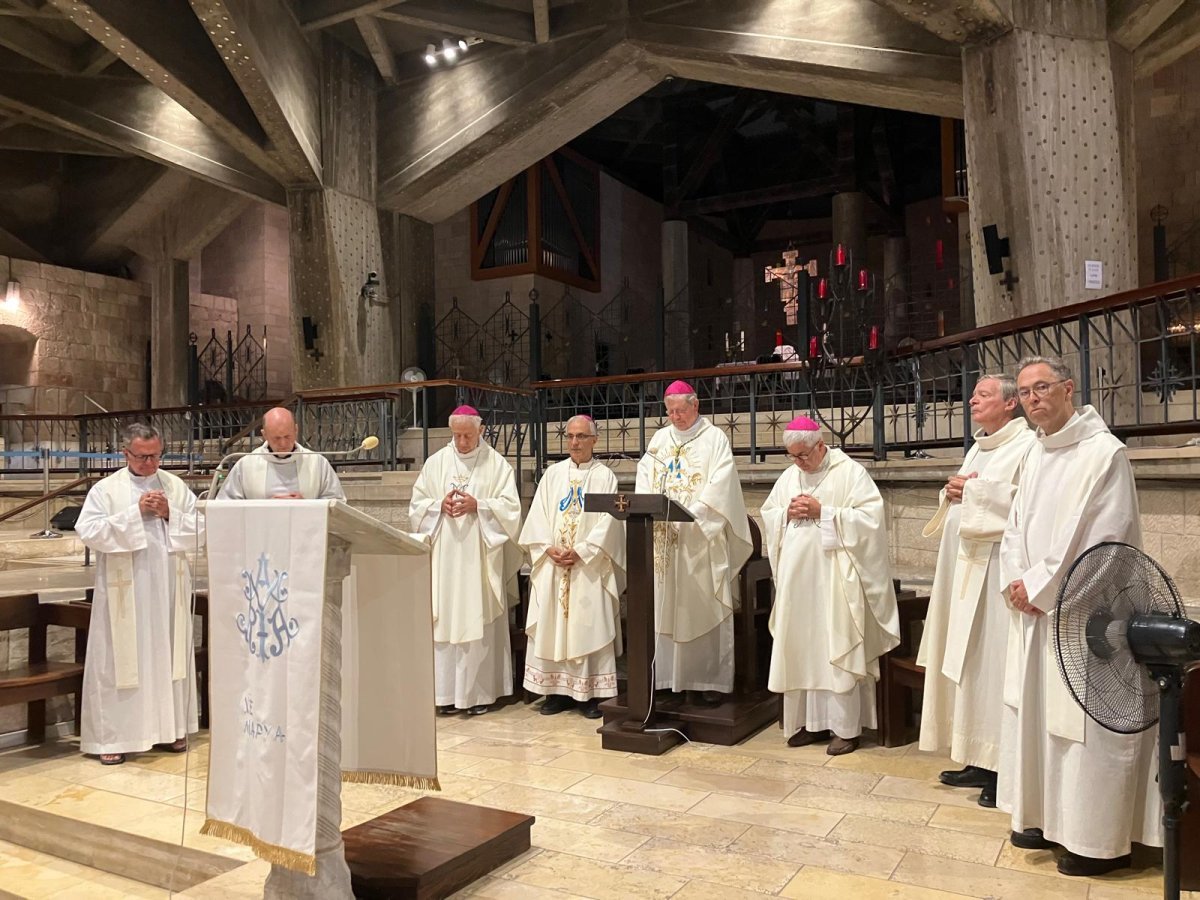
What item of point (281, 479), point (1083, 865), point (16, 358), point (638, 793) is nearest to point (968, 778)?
point (1083, 865)

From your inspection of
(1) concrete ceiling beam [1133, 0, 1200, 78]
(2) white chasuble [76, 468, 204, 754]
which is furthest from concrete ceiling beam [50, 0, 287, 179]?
(1) concrete ceiling beam [1133, 0, 1200, 78]

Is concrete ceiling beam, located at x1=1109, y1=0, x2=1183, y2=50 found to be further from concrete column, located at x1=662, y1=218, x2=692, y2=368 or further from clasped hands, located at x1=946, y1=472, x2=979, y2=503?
concrete column, located at x1=662, y1=218, x2=692, y2=368

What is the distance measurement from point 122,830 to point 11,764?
4.65 ft

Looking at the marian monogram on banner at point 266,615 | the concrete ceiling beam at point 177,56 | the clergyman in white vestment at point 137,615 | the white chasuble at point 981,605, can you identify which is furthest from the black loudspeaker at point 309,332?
the marian monogram on banner at point 266,615

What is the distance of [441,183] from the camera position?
11508mm

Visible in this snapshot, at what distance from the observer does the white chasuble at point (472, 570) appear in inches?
219

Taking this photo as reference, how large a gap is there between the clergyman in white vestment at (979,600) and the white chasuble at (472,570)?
2508mm

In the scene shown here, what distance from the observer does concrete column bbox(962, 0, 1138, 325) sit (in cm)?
723

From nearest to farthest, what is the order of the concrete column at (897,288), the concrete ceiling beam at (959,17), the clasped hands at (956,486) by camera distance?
the clasped hands at (956,486) → the concrete ceiling beam at (959,17) → the concrete column at (897,288)

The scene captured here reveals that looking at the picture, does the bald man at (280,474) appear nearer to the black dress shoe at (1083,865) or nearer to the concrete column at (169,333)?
the black dress shoe at (1083,865)

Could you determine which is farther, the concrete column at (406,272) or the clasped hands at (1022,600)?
the concrete column at (406,272)

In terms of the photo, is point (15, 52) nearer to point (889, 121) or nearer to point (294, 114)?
point (294, 114)

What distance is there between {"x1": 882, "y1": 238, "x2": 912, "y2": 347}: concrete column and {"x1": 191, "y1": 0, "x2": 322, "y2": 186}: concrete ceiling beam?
8337mm

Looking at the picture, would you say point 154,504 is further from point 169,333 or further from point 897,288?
point 897,288
